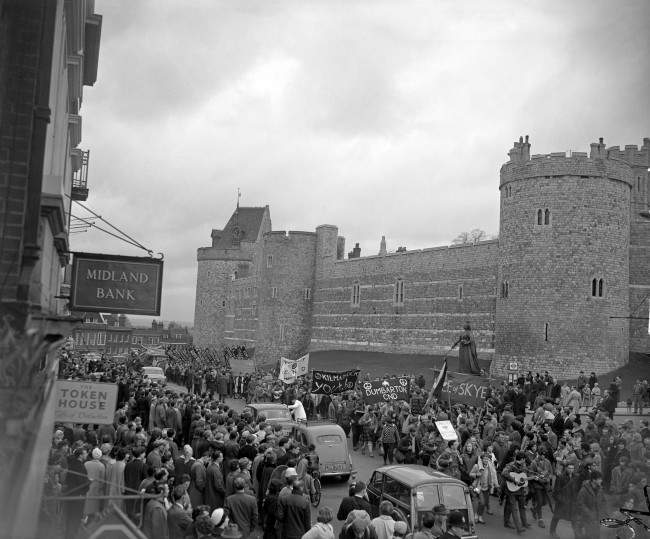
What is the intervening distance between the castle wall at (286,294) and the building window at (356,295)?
19.3ft

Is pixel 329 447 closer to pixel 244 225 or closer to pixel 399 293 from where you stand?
pixel 399 293

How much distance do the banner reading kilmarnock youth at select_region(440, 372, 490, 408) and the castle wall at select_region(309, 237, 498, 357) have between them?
18.6 m

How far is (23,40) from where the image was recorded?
7.06 meters

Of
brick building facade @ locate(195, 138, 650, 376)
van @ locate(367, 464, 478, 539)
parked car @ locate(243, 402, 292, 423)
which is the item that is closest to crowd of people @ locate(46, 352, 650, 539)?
van @ locate(367, 464, 478, 539)

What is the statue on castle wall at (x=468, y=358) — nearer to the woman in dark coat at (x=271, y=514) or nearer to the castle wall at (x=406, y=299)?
the castle wall at (x=406, y=299)

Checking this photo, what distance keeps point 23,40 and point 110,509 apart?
15.8 ft

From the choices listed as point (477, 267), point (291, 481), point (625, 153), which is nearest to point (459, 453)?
point (291, 481)

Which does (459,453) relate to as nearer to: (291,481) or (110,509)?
(291,481)

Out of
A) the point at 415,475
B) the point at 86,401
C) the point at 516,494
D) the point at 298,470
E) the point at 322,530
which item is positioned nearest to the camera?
the point at 322,530

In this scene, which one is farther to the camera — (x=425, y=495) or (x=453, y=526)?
(x=425, y=495)

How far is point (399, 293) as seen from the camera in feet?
153

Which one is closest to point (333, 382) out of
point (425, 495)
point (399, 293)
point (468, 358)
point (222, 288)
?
point (468, 358)

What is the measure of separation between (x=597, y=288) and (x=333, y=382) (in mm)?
14226

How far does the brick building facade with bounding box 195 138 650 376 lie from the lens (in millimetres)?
31266
